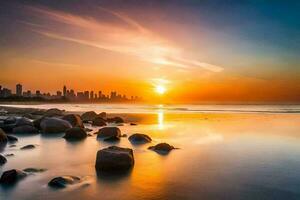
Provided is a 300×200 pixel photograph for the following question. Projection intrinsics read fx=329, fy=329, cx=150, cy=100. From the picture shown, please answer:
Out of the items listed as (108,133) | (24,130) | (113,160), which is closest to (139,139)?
(108,133)

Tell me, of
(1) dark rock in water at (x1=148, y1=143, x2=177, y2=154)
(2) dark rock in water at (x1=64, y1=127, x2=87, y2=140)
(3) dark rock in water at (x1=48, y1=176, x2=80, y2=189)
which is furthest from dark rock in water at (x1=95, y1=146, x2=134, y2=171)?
(2) dark rock in water at (x1=64, y1=127, x2=87, y2=140)

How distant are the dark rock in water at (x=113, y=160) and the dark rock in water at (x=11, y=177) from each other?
2.90 metres

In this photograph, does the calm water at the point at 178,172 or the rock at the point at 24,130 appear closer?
the calm water at the point at 178,172

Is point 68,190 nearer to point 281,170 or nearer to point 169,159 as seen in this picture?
point 169,159

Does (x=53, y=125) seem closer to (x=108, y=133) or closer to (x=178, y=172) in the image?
(x=108, y=133)

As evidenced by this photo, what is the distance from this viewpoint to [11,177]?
422 inches

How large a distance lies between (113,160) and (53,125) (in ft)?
46.4

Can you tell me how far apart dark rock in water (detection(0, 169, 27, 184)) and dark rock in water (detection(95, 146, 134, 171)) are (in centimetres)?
290

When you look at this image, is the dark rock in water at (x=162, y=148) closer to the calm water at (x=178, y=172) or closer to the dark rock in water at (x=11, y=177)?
A: the calm water at (x=178, y=172)

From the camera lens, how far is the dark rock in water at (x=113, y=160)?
41.7ft

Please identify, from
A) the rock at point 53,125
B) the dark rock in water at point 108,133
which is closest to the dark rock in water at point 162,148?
the dark rock in water at point 108,133

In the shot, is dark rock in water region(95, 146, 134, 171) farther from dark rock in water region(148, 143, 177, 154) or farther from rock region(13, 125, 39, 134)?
rock region(13, 125, 39, 134)

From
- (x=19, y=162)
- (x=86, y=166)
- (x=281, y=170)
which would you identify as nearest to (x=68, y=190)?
(x=86, y=166)

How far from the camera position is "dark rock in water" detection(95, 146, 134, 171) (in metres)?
12.7
